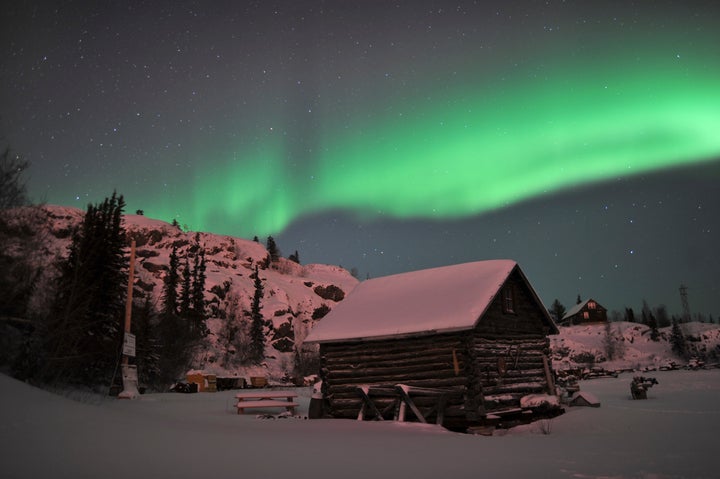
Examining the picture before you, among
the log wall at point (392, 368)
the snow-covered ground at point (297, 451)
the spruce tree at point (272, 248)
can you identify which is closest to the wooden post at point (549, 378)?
the log wall at point (392, 368)

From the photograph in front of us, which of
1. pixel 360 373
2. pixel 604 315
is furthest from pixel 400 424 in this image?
pixel 604 315

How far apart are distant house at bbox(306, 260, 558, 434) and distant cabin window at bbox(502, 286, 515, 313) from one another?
4 centimetres

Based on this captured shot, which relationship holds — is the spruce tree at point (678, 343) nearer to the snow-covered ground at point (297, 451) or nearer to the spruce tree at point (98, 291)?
the snow-covered ground at point (297, 451)

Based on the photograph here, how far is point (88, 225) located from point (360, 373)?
27.2m

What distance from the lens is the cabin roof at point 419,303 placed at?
1767cm

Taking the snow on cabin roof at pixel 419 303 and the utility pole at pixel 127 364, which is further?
the utility pole at pixel 127 364

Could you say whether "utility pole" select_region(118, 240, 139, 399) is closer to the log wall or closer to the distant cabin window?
the log wall

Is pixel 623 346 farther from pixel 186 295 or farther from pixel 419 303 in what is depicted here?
pixel 419 303

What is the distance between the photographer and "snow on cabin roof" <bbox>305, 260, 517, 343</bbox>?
58.1ft

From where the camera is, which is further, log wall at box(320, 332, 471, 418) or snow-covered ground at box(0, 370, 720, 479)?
log wall at box(320, 332, 471, 418)

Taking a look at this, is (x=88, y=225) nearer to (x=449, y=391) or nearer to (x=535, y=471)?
(x=449, y=391)

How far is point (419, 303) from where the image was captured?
19688 millimetres

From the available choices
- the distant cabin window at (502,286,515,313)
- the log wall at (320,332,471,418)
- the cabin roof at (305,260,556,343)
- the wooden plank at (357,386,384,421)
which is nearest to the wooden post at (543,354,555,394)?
the cabin roof at (305,260,556,343)

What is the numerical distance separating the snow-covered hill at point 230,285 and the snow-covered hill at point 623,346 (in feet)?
163
